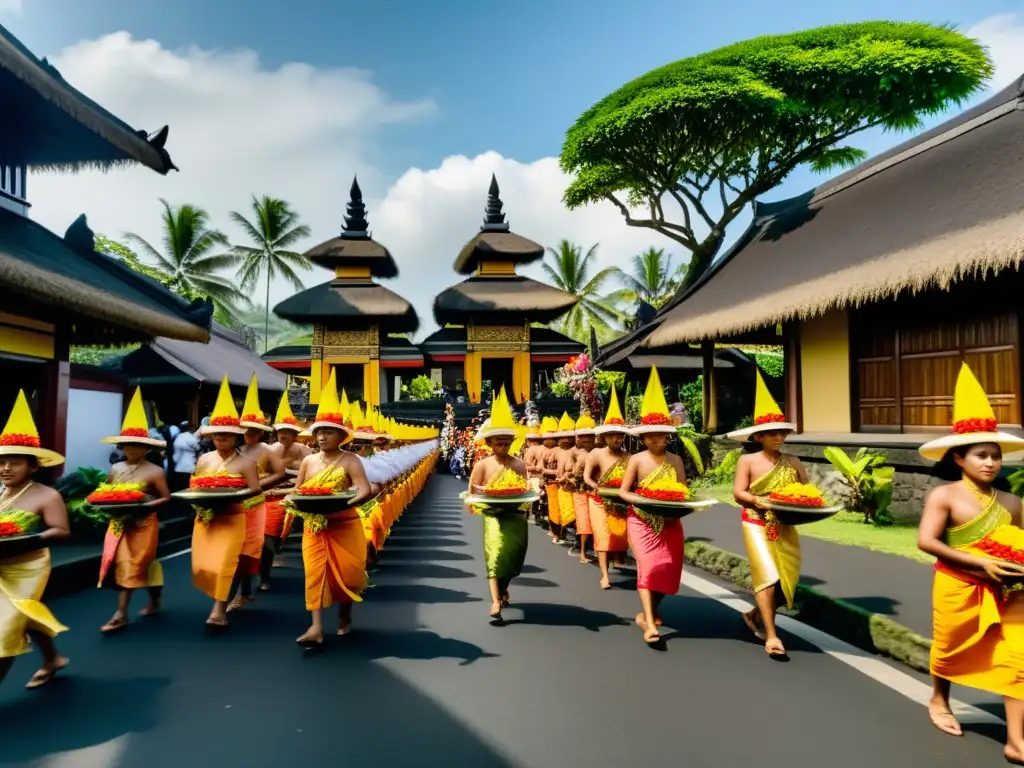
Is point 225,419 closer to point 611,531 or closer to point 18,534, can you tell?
point 18,534

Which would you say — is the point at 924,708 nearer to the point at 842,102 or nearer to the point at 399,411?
the point at 842,102

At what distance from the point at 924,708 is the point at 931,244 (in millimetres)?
7942

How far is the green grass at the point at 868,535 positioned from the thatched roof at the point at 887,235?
336 cm

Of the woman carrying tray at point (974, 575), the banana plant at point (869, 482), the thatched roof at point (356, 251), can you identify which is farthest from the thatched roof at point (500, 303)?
the woman carrying tray at point (974, 575)

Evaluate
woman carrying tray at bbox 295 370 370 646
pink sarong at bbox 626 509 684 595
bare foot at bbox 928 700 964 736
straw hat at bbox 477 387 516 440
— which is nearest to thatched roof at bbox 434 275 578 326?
straw hat at bbox 477 387 516 440

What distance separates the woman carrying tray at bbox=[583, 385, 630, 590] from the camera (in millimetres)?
7695

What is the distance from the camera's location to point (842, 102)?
21578mm

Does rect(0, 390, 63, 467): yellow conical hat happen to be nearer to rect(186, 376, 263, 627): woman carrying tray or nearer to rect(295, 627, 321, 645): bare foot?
rect(186, 376, 263, 627): woman carrying tray

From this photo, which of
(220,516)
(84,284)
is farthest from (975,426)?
(84,284)

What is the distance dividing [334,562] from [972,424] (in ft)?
14.3

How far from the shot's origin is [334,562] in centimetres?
549

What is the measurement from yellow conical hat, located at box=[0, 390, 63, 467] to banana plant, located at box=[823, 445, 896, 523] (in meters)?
10.1

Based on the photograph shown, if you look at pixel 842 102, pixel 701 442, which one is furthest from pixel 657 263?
pixel 701 442

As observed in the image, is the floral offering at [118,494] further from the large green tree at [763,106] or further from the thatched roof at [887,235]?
the large green tree at [763,106]
